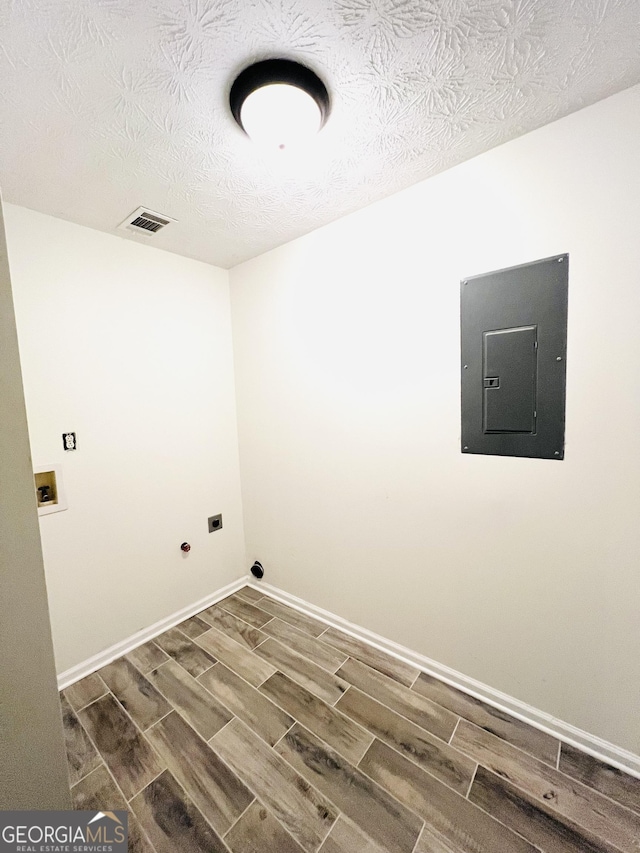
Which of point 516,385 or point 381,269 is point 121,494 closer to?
point 381,269

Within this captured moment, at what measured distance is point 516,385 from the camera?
4.57ft

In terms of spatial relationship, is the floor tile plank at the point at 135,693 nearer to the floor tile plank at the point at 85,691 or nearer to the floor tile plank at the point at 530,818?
the floor tile plank at the point at 85,691

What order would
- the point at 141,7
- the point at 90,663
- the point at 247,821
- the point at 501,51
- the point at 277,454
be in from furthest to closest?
the point at 277,454 < the point at 90,663 < the point at 247,821 < the point at 501,51 < the point at 141,7

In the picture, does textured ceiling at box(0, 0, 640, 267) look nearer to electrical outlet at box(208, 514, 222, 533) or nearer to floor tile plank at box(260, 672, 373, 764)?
electrical outlet at box(208, 514, 222, 533)

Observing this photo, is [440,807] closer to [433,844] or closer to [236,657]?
[433,844]

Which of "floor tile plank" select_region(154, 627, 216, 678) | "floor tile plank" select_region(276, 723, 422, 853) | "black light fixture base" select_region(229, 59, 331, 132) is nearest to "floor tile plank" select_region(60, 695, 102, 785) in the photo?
"floor tile plank" select_region(154, 627, 216, 678)

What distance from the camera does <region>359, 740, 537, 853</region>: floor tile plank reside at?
1.06 metres

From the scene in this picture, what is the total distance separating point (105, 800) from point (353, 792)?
2.99 feet

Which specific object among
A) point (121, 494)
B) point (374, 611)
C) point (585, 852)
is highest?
point (121, 494)

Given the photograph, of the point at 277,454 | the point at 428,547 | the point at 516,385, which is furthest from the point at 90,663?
the point at 516,385

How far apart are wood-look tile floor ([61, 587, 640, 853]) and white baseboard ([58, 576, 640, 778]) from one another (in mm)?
39

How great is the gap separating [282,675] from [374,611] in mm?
608

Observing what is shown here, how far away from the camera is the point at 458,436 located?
61.7 inches

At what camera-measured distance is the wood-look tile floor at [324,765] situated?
43.1 inches
